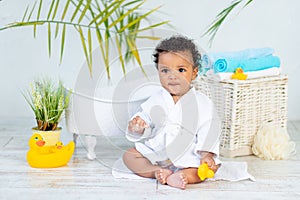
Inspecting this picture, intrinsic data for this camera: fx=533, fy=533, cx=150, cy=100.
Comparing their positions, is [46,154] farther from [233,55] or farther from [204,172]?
[233,55]

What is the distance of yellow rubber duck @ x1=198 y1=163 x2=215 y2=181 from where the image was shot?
1.74m

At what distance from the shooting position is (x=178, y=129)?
1857 millimetres

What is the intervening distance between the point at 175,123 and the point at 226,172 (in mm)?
260

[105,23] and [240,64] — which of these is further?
[240,64]

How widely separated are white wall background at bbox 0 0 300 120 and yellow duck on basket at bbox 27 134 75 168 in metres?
0.95

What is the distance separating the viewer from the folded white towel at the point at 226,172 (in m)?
1.84

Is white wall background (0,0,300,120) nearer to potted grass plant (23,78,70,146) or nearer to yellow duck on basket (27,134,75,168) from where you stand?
potted grass plant (23,78,70,146)

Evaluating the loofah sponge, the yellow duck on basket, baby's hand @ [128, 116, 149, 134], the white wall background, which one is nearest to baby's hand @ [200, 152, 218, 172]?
→ baby's hand @ [128, 116, 149, 134]

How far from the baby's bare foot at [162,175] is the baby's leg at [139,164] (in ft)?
0.18

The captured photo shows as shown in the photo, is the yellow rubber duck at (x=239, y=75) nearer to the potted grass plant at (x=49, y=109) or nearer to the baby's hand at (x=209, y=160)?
the baby's hand at (x=209, y=160)

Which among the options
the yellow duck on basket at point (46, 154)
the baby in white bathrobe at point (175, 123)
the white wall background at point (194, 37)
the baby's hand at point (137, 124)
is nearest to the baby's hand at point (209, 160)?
the baby in white bathrobe at point (175, 123)

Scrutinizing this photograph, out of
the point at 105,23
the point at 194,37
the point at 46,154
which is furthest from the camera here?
the point at 194,37

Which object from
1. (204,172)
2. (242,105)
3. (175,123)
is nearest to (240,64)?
(242,105)

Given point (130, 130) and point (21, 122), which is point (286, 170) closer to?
point (130, 130)
